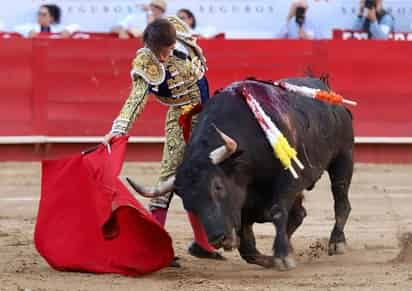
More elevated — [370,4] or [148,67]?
[148,67]

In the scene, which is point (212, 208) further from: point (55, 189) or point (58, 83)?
point (58, 83)

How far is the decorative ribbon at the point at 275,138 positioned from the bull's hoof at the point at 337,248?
0.85 meters

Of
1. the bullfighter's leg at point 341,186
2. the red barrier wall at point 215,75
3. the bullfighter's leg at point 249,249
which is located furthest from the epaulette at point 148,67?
the red barrier wall at point 215,75

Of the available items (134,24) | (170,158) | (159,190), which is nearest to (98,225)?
(159,190)

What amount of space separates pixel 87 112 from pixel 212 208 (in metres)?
5.52

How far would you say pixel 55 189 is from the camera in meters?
5.81

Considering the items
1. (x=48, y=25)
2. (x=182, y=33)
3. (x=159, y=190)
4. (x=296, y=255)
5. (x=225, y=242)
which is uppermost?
(x=182, y=33)

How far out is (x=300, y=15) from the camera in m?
10.9

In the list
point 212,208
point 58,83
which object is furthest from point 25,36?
point 212,208

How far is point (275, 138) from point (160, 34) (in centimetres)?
70

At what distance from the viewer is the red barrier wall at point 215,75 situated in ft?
34.6

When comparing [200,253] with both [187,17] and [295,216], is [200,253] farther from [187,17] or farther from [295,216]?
[187,17]

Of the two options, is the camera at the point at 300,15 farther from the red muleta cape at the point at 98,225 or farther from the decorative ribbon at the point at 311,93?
the red muleta cape at the point at 98,225

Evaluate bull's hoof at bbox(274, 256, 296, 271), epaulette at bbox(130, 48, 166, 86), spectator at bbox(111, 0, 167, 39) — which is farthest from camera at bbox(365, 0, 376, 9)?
bull's hoof at bbox(274, 256, 296, 271)
